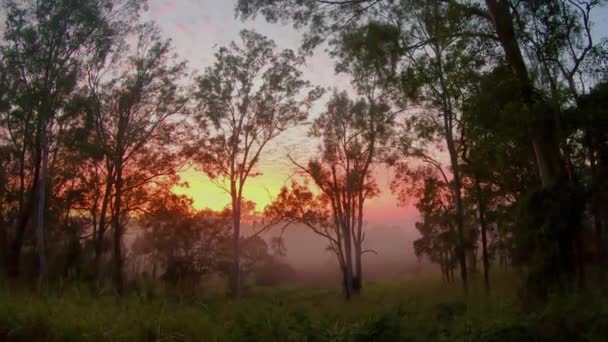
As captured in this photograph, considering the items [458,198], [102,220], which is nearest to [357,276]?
[458,198]

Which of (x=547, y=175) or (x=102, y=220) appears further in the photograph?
(x=102, y=220)

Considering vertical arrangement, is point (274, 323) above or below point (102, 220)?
below

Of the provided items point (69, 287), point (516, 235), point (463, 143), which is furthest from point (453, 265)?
point (69, 287)

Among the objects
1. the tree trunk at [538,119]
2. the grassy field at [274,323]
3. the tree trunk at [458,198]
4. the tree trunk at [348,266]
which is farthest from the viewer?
the tree trunk at [348,266]

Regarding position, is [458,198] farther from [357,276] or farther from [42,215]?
[42,215]

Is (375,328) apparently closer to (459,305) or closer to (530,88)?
(459,305)

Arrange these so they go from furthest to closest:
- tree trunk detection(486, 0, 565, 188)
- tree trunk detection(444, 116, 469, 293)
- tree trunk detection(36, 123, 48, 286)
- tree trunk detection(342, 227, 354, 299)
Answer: tree trunk detection(342, 227, 354, 299), tree trunk detection(36, 123, 48, 286), tree trunk detection(444, 116, 469, 293), tree trunk detection(486, 0, 565, 188)

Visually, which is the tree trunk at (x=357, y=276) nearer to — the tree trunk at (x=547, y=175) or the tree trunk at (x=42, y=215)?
the tree trunk at (x=42, y=215)

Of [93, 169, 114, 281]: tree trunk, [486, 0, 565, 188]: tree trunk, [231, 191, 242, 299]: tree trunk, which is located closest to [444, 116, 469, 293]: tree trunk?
[486, 0, 565, 188]: tree trunk

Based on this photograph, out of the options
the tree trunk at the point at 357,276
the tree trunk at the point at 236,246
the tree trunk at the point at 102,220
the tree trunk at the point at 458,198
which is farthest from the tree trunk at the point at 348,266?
the tree trunk at the point at 102,220

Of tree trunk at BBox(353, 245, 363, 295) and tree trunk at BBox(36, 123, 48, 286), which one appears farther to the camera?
tree trunk at BBox(353, 245, 363, 295)

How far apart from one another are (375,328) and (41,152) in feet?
66.3

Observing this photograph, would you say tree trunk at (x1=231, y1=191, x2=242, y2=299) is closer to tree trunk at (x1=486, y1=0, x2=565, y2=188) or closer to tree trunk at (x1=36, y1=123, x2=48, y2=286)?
tree trunk at (x1=36, y1=123, x2=48, y2=286)

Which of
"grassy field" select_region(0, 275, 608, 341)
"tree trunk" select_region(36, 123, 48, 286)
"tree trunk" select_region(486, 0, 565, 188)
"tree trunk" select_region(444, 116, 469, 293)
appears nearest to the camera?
"grassy field" select_region(0, 275, 608, 341)
